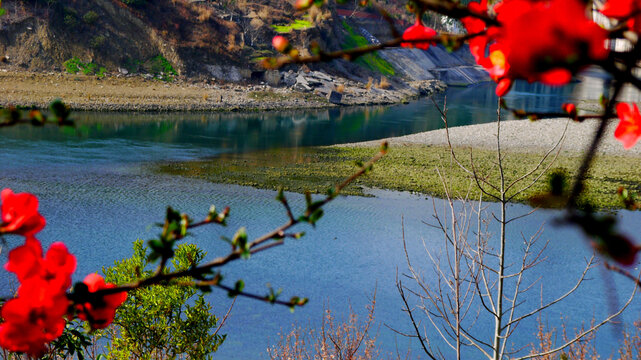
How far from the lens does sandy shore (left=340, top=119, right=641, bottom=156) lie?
84.0ft

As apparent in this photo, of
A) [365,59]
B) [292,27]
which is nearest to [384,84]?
[292,27]

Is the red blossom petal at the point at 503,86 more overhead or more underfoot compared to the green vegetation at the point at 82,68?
more underfoot

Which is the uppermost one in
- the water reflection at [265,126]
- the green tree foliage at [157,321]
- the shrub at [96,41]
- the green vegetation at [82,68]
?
the shrub at [96,41]

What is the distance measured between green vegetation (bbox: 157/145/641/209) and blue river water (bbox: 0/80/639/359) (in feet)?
2.88

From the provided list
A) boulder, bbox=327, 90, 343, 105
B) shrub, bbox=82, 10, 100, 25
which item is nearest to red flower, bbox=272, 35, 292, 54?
boulder, bbox=327, 90, 343, 105

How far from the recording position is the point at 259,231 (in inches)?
543

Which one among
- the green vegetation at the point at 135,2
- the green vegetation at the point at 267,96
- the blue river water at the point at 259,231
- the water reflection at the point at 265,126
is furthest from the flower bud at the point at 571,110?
the green vegetation at the point at 135,2

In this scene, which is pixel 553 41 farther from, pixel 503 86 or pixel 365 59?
pixel 365 59

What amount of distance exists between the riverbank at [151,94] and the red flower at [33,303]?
3217cm

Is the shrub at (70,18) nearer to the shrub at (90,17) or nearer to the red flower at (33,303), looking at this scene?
the shrub at (90,17)

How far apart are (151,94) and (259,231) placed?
83.6 ft

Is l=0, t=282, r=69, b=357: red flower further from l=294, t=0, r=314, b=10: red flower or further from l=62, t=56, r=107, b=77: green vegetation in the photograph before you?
l=62, t=56, r=107, b=77: green vegetation

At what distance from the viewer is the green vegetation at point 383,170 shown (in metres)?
18.5

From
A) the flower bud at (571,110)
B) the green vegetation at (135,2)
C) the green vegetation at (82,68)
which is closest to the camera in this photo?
the flower bud at (571,110)
